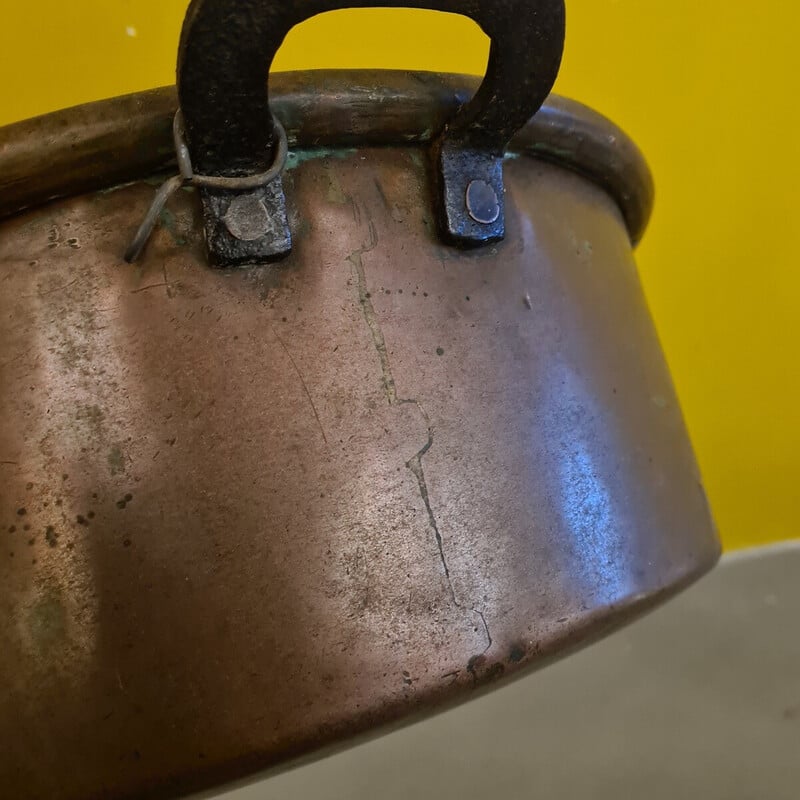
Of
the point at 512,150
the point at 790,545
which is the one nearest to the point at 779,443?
the point at 790,545

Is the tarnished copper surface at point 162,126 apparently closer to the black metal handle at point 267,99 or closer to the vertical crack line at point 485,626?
the black metal handle at point 267,99

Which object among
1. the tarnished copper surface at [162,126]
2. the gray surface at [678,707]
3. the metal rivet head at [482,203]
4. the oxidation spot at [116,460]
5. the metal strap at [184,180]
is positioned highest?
the tarnished copper surface at [162,126]

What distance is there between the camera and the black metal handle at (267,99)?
1.19 ft

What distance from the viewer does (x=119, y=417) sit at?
15.5 inches

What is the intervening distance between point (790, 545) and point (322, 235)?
752mm

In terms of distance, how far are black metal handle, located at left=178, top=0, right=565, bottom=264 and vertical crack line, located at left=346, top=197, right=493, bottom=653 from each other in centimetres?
4

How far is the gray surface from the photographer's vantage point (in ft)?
3.13

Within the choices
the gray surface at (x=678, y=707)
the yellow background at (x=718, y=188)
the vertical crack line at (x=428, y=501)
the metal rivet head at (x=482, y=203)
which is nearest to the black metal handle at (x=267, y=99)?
the metal rivet head at (x=482, y=203)

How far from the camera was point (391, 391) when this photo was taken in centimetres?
41

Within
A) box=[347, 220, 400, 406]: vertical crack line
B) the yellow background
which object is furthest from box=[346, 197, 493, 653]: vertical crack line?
the yellow background

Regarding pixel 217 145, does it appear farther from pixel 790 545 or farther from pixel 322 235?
pixel 790 545

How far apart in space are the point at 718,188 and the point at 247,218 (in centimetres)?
73

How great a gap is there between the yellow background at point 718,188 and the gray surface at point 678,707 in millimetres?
77

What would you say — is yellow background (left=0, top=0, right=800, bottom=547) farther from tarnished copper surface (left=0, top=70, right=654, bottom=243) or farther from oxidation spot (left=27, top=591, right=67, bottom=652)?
oxidation spot (left=27, top=591, right=67, bottom=652)
